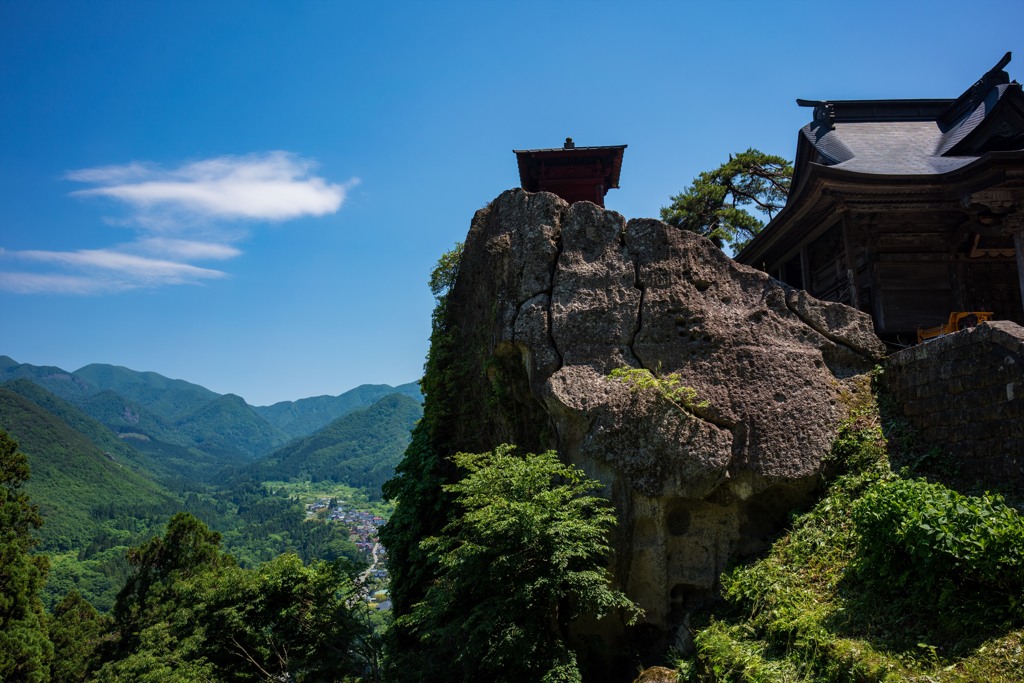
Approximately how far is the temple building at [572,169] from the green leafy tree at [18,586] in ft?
58.4

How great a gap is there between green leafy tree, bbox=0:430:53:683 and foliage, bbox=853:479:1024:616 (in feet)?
72.2

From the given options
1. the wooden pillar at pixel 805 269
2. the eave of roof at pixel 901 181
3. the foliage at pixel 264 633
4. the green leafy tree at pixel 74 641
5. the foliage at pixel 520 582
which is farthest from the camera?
the green leafy tree at pixel 74 641

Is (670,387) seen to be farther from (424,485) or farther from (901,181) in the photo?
(901,181)

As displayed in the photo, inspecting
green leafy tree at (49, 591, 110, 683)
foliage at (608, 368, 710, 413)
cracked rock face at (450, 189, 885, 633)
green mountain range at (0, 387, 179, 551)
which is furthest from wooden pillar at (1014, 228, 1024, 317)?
green mountain range at (0, 387, 179, 551)

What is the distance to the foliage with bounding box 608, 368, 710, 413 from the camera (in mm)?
10727

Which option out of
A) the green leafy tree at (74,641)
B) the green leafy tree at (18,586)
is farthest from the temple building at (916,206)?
the green leafy tree at (74,641)

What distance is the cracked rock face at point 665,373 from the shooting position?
10.4 metres

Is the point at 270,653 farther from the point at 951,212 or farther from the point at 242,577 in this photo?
the point at 951,212

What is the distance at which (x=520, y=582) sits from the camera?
8781mm

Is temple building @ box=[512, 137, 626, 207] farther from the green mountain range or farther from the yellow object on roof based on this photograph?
the green mountain range

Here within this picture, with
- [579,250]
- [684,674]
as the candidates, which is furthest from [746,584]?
[579,250]

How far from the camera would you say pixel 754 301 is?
11.7m

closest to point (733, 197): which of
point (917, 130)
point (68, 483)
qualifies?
point (917, 130)

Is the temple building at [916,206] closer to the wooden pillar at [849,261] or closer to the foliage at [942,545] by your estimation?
the wooden pillar at [849,261]
